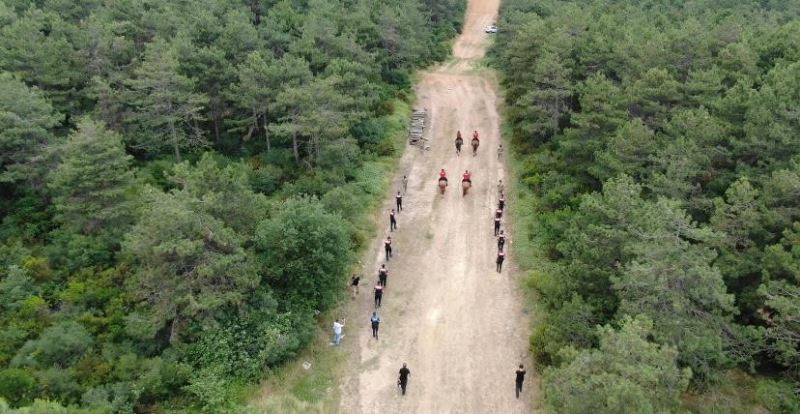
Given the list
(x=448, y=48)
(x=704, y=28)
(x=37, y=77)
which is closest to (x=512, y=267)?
(x=704, y=28)

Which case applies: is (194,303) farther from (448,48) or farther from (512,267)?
(448,48)

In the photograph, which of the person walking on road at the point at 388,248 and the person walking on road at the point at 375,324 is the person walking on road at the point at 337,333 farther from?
the person walking on road at the point at 388,248

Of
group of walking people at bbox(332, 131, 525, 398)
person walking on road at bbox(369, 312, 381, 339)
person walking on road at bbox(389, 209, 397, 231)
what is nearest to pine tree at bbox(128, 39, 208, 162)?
person walking on road at bbox(389, 209, 397, 231)

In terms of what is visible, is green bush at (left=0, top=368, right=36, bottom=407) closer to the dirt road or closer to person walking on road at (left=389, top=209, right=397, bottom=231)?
the dirt road

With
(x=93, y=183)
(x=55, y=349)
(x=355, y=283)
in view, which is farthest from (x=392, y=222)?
(x=55, y=349)

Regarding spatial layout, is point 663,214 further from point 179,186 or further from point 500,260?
point 179,186

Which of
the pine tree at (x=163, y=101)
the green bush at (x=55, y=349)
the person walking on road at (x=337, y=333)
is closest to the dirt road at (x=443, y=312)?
the person walking on road at (x=337, y=333)

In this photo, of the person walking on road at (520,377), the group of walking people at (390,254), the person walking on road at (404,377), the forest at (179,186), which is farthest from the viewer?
the group of walking people at (390,254)
